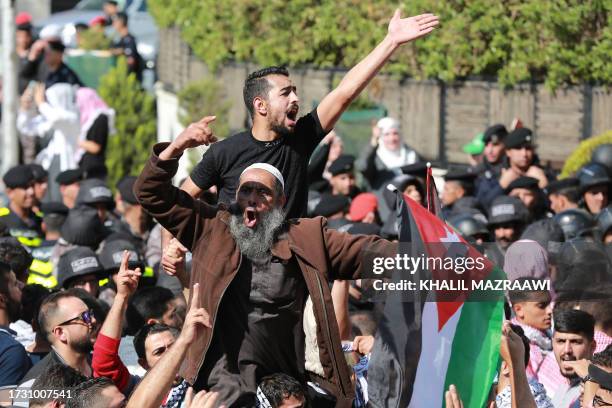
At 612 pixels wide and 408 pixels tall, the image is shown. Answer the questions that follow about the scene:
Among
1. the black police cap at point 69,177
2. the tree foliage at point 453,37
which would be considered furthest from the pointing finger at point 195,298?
the tree foliage at point 453,37

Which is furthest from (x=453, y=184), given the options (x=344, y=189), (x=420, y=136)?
(x=420, y=136)

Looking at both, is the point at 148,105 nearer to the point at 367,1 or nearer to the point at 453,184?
the point at 367,1

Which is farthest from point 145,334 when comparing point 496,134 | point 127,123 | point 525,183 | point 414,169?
point 127,123

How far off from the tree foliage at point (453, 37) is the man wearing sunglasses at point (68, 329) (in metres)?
8.78

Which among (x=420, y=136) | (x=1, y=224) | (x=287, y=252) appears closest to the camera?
(x=287, y=252)

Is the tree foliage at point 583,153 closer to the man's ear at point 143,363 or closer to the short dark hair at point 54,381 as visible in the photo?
the man's ear at point 143,363

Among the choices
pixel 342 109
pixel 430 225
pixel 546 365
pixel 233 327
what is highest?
pixel 342 109

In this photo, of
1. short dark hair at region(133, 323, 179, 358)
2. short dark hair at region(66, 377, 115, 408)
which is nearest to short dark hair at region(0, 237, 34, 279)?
short dark hair at region(133, 323, 179, 358)

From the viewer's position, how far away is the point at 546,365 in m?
8.43

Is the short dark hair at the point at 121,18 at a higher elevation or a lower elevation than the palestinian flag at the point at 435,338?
higher

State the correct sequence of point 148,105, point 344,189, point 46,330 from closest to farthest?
1. point 46,330
2. point 344,189
3. point 148,105

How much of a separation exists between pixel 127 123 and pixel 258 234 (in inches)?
568

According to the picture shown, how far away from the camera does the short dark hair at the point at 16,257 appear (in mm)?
9719

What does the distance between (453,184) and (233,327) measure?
7.36m
